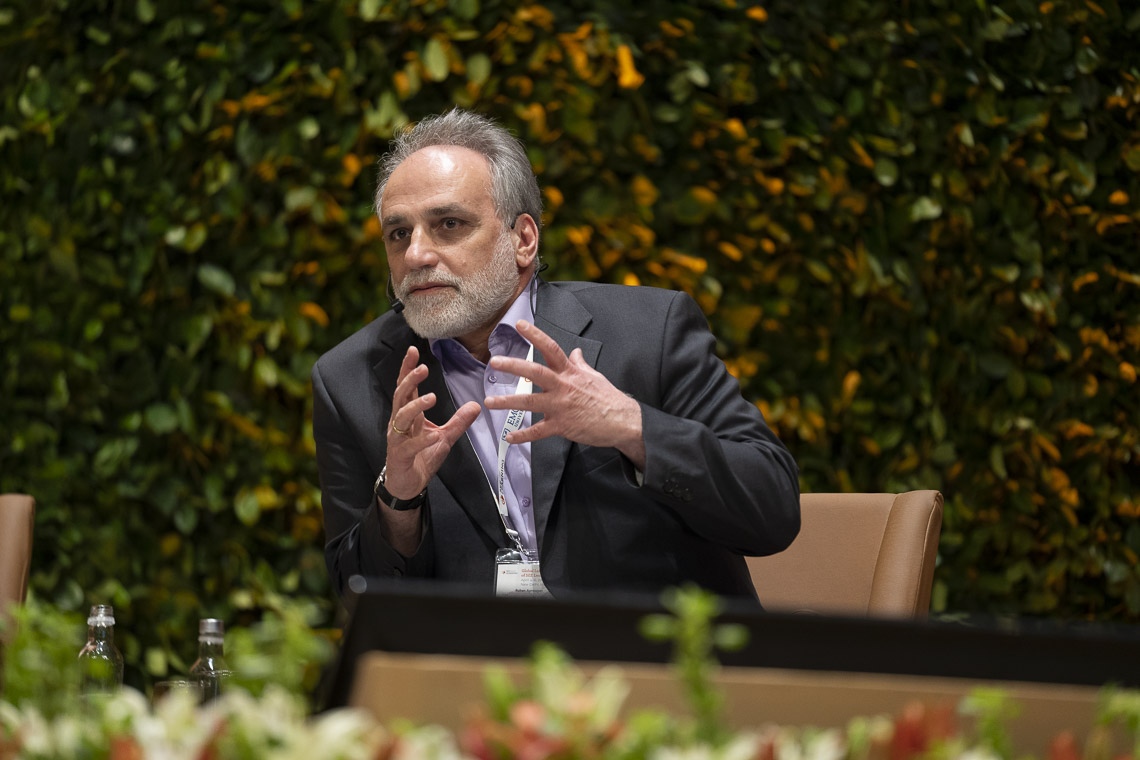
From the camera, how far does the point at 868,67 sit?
2.67 m

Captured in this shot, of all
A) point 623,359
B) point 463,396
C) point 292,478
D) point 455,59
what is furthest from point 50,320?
point 623,359

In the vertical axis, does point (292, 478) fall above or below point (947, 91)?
below

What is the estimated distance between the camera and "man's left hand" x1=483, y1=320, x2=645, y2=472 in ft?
4.86

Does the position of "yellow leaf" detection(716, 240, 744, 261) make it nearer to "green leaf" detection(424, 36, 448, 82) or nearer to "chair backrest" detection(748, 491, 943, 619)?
"green leaf" detection(424, 36, 448, 82)

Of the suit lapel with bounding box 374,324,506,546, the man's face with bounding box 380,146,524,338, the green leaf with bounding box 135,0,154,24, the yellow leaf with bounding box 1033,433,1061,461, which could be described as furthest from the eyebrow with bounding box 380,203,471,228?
the yellow leaf with bounding box 1033,433,1061,461

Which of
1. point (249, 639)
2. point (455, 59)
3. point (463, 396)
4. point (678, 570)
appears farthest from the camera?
point (455, 59)

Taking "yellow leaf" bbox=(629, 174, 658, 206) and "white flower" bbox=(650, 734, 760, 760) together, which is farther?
"yellow leaf" bbox=(629, 174, 658, 206)

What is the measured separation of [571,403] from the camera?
1.49 meters

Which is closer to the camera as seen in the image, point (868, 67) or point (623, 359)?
point (623, 359)

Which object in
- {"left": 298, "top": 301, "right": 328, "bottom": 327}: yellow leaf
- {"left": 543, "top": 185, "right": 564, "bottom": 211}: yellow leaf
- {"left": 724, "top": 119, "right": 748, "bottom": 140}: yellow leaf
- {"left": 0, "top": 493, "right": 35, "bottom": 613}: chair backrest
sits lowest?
{"left": 298, "top": 301, "right": 328, "bottom": 327}: yellow leaf

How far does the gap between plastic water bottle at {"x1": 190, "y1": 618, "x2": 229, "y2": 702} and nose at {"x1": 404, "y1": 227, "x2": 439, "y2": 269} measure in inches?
22.8

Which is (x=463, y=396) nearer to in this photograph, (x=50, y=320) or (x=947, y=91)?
(x=50, y=320)

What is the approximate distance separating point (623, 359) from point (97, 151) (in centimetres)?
149

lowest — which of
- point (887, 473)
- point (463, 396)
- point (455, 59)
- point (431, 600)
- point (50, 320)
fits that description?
point (887, 473)
